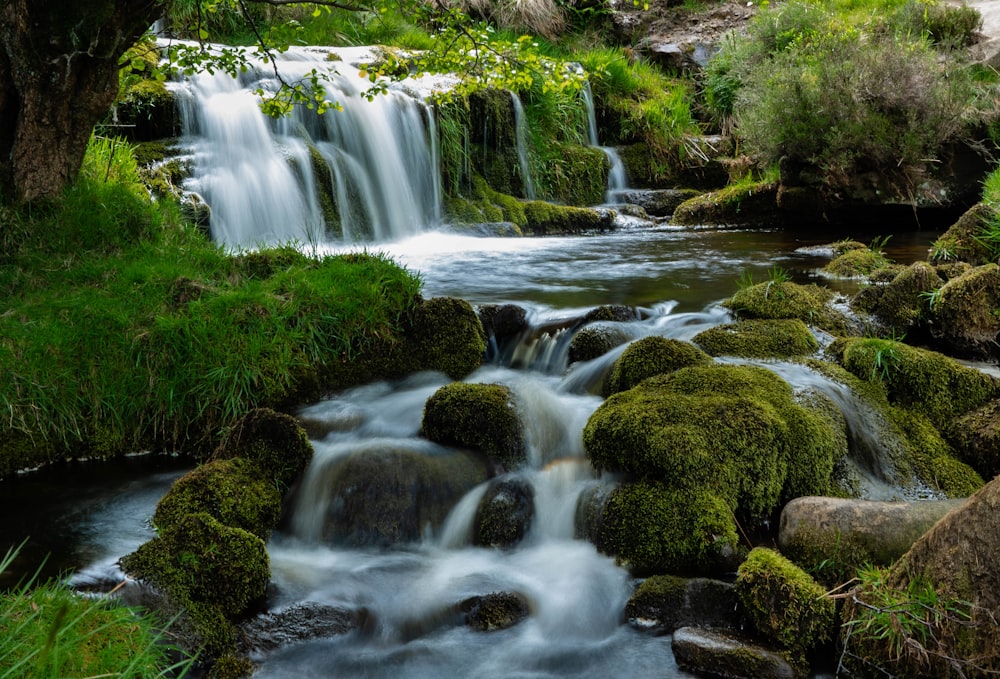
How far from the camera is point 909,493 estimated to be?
415 centimetres

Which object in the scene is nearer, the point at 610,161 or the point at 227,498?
the point at 227,498

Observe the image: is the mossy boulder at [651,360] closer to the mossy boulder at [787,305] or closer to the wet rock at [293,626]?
the mossy boulder at [787,305]

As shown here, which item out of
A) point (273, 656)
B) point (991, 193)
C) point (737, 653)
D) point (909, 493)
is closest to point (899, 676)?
point (737, 653)

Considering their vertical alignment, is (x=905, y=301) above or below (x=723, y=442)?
above

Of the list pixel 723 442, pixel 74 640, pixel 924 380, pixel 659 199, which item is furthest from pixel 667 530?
pixel 659 199

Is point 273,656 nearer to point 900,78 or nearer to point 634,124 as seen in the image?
point 900,78

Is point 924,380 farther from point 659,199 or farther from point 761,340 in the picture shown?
point 659,199

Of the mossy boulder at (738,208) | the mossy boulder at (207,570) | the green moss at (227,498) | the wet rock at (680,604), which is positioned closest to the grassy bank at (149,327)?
the green moss at (227,498)

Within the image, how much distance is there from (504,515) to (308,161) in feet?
22.2

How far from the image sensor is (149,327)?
500 cm

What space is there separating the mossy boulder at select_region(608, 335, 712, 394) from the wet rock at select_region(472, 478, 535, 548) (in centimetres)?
101

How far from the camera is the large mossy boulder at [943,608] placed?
8.64 feet

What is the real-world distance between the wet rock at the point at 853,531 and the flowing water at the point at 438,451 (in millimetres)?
720

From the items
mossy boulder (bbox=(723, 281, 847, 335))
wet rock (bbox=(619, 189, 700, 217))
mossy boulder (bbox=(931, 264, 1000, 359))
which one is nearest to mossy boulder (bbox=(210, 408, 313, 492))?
mossy boulder (bbox=(723, 281, 847, 335))
